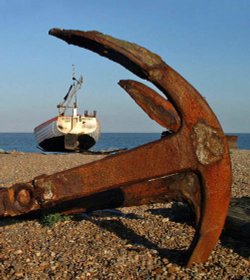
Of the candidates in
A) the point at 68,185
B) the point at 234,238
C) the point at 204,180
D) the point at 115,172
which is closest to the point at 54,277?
the point at 68,185

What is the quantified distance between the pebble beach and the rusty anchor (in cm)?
44

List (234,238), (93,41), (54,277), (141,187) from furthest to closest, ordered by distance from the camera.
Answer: (234,238) → (141,187) → (54,277) → (93,41)

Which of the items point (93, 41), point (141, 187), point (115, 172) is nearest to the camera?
point (93, 41)

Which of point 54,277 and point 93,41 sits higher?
point 93,41

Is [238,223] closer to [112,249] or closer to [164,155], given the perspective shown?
[112,249]

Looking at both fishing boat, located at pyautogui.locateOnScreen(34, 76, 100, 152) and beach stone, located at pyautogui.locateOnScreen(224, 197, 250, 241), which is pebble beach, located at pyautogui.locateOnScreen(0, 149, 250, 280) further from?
fishing boat, located at pyautogui.locateOnScreen(34, 76, 100, 152)

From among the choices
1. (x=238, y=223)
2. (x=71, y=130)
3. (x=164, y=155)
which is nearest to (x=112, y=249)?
(x=238, y=223)

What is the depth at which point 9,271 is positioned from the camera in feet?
11.2

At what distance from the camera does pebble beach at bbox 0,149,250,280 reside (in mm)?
3328

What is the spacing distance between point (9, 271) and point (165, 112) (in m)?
1.85

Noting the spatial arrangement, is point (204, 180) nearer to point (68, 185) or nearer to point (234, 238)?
point (68, 185)

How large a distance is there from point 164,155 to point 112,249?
142 centimetres

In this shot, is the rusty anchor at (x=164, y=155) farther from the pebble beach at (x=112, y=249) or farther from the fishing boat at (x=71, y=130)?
the fishing boat at (x=71, y=130)

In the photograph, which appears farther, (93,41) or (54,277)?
(54,277)
